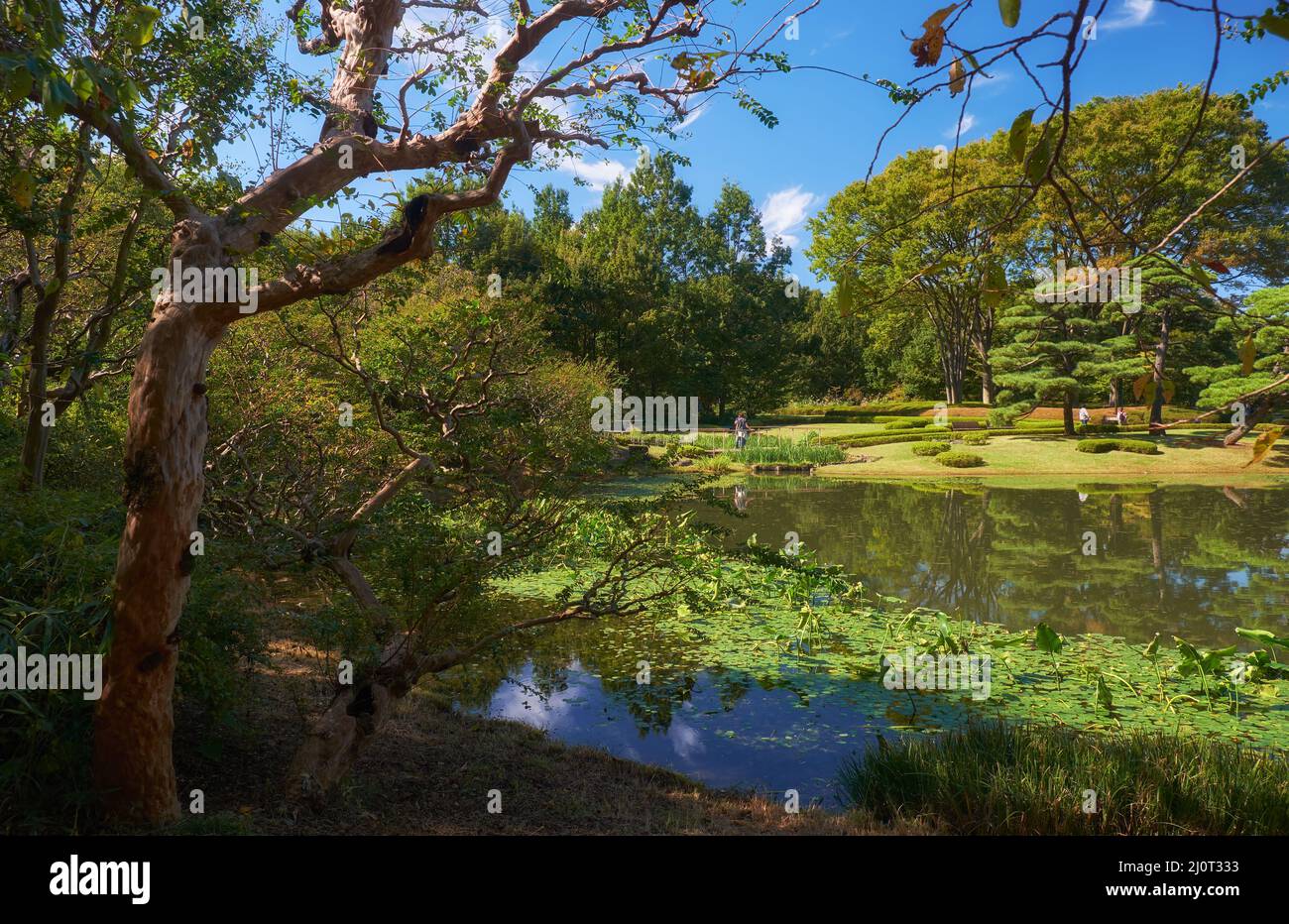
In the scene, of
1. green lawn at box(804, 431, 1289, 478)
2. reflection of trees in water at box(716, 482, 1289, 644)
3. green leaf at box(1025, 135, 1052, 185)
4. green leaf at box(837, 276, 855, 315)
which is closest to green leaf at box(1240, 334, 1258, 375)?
green leaf at box(1025, 135, 1052, 185)

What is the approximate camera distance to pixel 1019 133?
52.4 inches

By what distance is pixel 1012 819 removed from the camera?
436 centimetres

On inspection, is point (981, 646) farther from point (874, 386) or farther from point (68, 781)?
point (874, 386)

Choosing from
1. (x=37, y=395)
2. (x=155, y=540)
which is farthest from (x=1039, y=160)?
(x=37, y=395)

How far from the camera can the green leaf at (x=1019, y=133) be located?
1332mm

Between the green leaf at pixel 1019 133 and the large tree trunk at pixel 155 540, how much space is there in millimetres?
3037

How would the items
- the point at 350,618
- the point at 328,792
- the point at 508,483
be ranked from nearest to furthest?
the point at 328,792 → the point at 350,618 → the point at 508,483

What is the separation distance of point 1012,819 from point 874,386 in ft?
151

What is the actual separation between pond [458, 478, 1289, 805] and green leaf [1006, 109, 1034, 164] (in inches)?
182

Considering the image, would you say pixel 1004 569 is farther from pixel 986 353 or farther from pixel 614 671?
pixel 986 353

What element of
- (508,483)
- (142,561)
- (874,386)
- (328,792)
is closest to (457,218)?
(508,483)

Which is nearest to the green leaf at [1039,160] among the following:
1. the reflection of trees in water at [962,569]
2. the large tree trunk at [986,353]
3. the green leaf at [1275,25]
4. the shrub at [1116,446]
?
the green leaf at [1275,25]

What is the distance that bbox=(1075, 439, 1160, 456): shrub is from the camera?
23172 mm

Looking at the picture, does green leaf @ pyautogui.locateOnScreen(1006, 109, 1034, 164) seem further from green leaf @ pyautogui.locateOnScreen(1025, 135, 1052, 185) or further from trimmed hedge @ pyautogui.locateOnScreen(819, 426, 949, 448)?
trimmed hedge @ pyautogui.locateOnScreen(819, 426, 949, 448)
